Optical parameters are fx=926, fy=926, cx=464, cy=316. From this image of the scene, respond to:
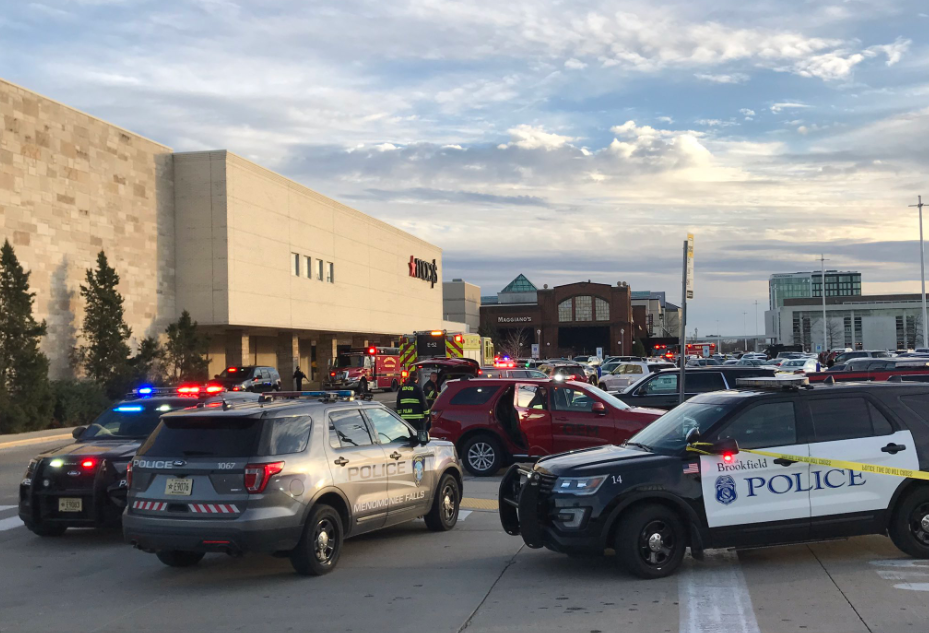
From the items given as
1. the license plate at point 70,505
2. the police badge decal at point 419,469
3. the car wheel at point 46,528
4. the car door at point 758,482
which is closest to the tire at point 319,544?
the police badge decal at point 419,469

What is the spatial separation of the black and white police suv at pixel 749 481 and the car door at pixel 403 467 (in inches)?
59.3

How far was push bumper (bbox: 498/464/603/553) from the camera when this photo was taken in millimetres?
8094

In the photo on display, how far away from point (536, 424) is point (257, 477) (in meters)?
8.06

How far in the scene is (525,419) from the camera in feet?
51.1

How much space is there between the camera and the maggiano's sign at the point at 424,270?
73.8m

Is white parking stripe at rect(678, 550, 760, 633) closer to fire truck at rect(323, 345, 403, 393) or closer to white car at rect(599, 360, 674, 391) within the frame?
white car at rect(599, 360, 674, 391)

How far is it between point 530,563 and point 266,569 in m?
2.59

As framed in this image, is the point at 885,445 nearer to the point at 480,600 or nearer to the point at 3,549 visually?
the point at 480,600

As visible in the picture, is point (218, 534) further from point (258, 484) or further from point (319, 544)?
point (319, 544)

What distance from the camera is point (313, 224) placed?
5431 cm

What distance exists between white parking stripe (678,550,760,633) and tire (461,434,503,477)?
7163 mm

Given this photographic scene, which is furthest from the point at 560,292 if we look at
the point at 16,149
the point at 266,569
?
the point at 266,569

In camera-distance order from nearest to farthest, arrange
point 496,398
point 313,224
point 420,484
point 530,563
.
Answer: point 530,563
point 420,484
point 496,398
point 313,224

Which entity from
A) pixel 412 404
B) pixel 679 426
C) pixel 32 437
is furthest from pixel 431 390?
pixel 679 426
